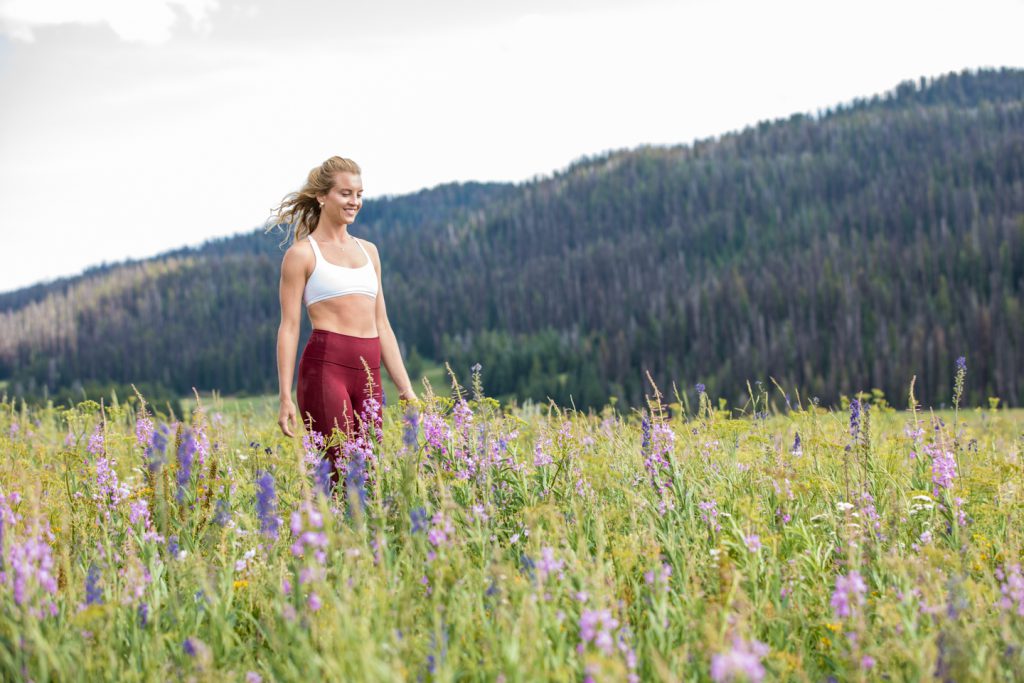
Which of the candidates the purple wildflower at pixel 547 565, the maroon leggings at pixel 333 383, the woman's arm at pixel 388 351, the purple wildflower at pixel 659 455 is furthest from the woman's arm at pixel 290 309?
the purple wildflower at pixel 547 565

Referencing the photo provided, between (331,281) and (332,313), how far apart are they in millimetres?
244

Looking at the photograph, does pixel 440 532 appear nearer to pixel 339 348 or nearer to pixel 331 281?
pixel 339 348

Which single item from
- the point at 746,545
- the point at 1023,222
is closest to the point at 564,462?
the point at 746,545

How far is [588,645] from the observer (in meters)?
3.41

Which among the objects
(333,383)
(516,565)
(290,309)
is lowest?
(516,565)

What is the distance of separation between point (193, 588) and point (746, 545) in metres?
2.75

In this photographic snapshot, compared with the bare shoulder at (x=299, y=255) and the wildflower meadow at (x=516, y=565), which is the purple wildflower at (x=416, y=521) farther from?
the bare shoulder at (x=299, y=255)

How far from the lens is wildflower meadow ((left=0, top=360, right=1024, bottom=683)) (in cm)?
335

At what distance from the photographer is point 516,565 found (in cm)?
476

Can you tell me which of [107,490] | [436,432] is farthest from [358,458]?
[107,490]

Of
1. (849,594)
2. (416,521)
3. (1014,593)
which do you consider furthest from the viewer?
(416,521)

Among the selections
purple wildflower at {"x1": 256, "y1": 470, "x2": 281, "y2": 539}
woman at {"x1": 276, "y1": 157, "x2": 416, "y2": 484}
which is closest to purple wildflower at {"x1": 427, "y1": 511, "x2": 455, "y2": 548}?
purple wildflower at {"x1": 256, "y1": 470, "x2": 281, "y2": 539}

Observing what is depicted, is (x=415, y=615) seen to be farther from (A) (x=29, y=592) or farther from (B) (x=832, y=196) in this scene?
(B) (x=832, y=196)

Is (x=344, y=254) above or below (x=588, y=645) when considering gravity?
above
